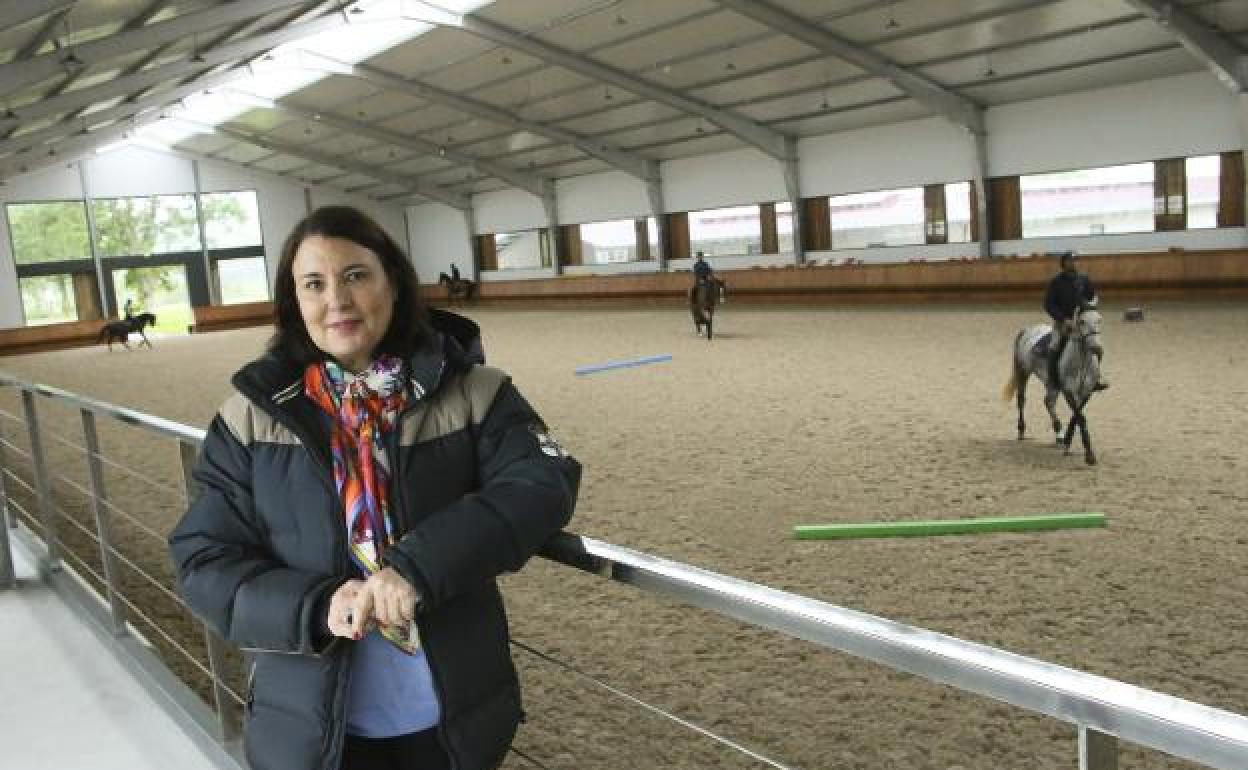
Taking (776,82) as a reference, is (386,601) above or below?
below

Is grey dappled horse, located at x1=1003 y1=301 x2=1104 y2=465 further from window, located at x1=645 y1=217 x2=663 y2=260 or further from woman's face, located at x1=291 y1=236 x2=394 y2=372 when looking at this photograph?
window, located at x1=645 y1=217 x2=663 y2=260

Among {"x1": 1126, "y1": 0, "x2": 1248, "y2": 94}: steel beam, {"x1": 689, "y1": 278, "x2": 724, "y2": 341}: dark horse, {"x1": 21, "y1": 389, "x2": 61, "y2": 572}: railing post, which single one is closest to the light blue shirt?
{"x1": 21, "y1": 389, "x2": 61, "y2": 572}: railing post

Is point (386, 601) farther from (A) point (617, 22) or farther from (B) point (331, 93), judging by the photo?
(B) point (331, 93)

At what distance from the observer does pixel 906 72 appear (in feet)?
68.6

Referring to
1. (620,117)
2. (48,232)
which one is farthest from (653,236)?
(48,232)

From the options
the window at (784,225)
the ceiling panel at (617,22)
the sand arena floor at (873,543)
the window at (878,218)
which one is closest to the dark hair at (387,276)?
the sand arena floor at (873,543)

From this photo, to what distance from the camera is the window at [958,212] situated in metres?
23.3

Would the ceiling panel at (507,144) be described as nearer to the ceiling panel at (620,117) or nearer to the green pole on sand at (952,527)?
the ceiling panel at (620,117)

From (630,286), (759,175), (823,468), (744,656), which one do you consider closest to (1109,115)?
(759,175)

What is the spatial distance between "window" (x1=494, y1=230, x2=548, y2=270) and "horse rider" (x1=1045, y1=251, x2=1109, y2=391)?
2973 centimetres

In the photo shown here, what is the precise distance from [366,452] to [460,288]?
→ 3727 cm

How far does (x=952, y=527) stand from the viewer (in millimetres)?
6051

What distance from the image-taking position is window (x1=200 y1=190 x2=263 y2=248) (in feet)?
128

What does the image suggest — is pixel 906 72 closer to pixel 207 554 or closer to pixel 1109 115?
pixel 1109 115
